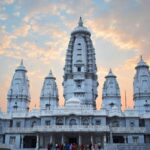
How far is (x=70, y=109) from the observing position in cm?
6303

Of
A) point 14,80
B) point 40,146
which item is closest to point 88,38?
point 14,80

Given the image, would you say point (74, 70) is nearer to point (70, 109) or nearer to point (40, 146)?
point (70, 109)

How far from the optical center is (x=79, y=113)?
204 ft

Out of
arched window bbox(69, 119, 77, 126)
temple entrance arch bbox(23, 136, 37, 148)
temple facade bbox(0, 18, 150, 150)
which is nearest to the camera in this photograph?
temple facade bbox(0, 18, 150, 150)

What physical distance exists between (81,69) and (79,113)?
21.8 m

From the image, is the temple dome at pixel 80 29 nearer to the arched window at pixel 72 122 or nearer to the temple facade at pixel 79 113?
the temple facade at pixel 79 113

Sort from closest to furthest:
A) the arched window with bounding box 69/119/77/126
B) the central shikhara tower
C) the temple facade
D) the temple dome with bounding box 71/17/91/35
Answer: the temple facade
the arched window with bounding box 69/119/77/126
the central shikhara tower
the temple dome with bounding box 71/17/91/35

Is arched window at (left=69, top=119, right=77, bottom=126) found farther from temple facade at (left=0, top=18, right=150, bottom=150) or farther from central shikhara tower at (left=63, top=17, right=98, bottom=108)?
central shikhara tower at (left=63, top=17, right=98, bottom=108)

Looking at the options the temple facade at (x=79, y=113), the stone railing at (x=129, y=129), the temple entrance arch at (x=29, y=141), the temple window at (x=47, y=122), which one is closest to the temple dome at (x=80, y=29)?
the temple facade at (x=79, y=113)

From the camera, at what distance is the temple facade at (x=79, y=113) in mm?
58750

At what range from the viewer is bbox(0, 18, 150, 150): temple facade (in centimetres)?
5875

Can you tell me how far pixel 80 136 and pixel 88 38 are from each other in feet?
116

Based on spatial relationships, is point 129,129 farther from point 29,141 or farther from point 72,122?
point 29,141

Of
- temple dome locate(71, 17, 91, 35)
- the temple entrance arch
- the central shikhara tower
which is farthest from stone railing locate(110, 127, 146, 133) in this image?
temple dome locate(71, 17, 91, 35)
